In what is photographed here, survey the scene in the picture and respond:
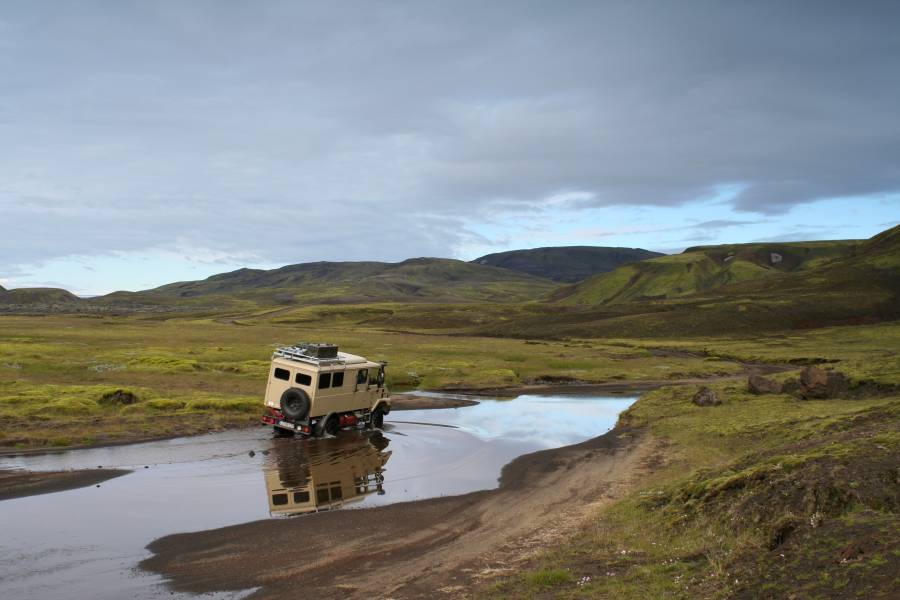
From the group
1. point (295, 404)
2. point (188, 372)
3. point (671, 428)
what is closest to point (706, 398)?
point (671, 428)

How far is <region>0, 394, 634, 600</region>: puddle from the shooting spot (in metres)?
18.5

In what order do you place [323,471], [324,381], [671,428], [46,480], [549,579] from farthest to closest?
[671,428] < [324,381] < [323,471] < [46,480] < [549,579]

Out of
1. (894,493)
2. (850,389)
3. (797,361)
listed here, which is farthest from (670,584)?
(797,361)

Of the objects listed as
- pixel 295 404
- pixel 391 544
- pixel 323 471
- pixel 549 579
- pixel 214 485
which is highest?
pixel 295 404

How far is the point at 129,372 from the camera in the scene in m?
59.8

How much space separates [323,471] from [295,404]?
22.2 ft

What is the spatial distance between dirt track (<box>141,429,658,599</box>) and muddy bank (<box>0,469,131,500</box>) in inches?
341

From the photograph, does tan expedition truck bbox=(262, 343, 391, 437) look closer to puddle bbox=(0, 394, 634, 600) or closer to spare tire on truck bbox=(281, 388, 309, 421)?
spare tire on truck bbox=(281, 388, 309, 421)

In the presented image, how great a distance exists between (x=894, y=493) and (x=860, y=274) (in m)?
217

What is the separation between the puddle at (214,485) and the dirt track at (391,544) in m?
1.12

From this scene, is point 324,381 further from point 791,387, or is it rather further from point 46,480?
point 791,387

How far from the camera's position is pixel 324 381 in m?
36.5

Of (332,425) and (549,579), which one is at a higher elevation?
(332,425)

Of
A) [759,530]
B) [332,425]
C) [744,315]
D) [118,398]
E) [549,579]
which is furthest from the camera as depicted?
[744,315]
